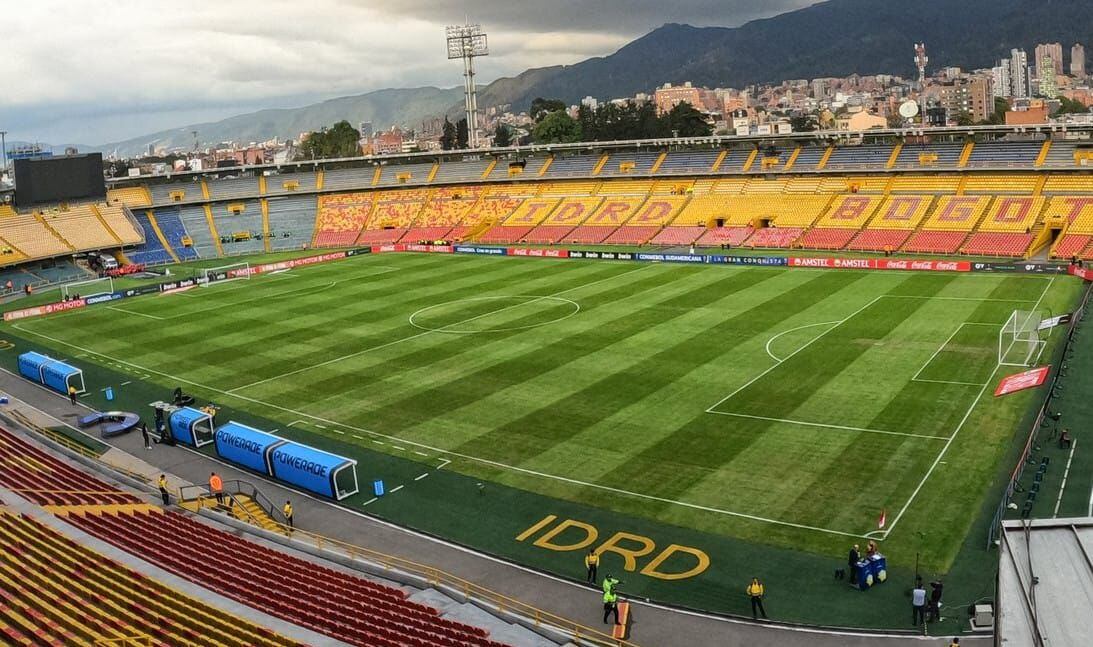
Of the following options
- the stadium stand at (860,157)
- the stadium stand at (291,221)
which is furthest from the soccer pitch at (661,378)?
the stadium stand at (291,221)

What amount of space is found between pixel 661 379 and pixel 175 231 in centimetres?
7604

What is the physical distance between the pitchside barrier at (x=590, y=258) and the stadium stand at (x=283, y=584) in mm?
46681

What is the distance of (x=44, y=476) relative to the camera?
1053 inches

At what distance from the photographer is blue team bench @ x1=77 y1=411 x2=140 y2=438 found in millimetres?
34188

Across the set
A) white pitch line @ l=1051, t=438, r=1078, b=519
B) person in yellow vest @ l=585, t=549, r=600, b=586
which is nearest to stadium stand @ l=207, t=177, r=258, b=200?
person in yellow vest @ l=585, t=549, r=600, b=586

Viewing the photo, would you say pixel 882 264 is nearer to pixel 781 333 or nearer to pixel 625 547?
pixel 781 333

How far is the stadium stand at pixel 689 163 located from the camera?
9281 cm

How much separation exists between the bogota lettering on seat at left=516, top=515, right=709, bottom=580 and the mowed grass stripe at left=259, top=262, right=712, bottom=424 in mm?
10363

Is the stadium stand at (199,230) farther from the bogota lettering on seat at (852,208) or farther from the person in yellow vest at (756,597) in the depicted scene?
the person in yellow vest at (756,597)

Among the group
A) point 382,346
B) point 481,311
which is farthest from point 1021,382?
point 481,311

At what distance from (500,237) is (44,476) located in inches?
2644

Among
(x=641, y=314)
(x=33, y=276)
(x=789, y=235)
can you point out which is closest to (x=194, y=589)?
(x=641, y=314)

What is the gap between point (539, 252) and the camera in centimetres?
7869

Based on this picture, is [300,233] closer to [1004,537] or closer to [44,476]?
[44,476]
